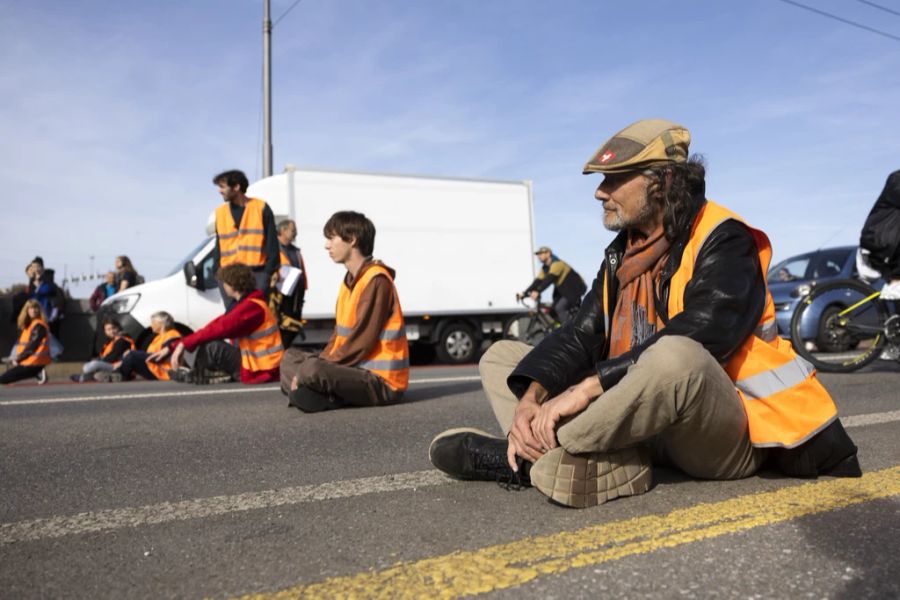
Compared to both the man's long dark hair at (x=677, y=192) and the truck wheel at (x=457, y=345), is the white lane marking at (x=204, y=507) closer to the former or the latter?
the man's long dark hair at (x=677, y=192)

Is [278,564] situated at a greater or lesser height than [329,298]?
lesser

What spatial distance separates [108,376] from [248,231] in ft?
9.17

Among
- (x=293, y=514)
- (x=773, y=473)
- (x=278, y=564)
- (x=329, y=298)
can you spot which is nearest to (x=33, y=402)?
(x=293, y=514)

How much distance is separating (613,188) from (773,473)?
1.11 m

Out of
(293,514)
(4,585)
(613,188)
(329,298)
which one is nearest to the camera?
(4,585)

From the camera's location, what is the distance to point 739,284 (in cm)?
243

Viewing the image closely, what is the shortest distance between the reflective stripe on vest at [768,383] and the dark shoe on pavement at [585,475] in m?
0.39

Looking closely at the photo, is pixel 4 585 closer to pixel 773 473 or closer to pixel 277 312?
pixel 773 473

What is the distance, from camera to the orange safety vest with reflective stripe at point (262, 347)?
23.5 ft

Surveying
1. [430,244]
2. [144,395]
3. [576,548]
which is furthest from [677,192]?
[430,244]

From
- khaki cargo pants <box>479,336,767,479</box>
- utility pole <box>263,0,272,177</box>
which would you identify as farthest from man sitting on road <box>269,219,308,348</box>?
utility pole <box>263,0,272,177</box>

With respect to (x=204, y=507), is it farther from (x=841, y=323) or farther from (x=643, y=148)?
(x=841, y=323)

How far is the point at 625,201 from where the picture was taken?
2713 millimetres

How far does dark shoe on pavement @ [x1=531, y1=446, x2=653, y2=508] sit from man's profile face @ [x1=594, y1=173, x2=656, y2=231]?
0.77 meters
